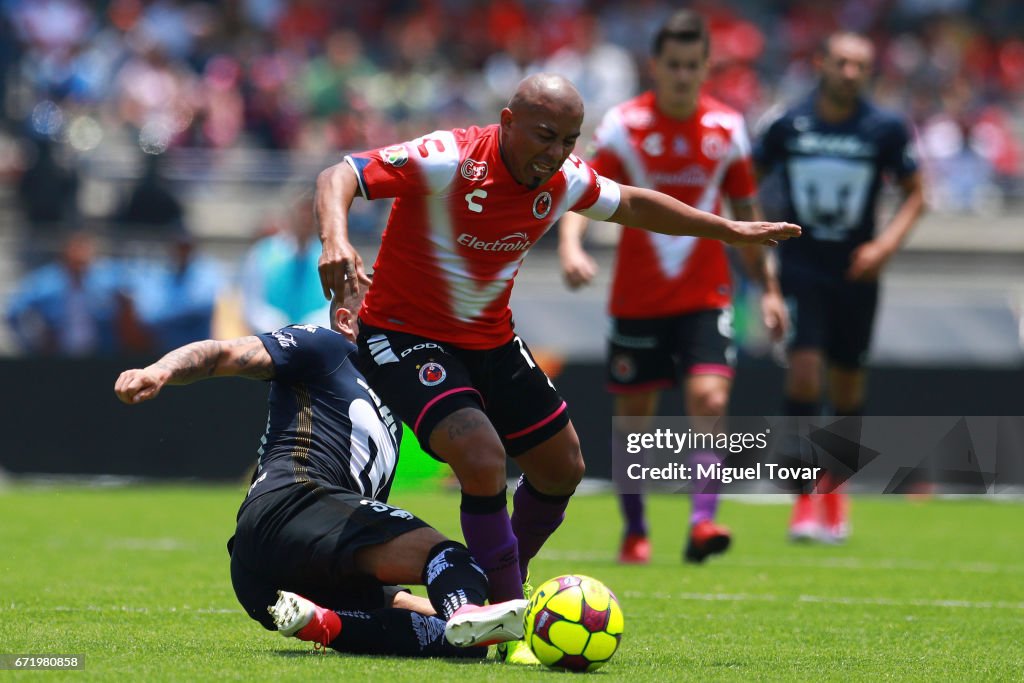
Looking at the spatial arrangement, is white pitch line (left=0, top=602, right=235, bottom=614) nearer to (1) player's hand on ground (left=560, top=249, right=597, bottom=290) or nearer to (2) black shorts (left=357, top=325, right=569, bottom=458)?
(2) black shorts (left=357, top=325, right=569, bottom=458)

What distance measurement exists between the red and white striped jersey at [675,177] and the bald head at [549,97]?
3.23 metres

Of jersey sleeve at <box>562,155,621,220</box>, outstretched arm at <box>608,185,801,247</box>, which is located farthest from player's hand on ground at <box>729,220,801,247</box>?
jersey sleeve at <box>562,155,621,220</box>

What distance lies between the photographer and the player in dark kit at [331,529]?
494 centimetres

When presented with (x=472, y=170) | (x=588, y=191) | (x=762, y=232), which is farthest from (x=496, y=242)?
(x=762, y=232)

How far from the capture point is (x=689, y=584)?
7.52 m

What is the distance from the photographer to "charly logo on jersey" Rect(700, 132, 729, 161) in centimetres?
852

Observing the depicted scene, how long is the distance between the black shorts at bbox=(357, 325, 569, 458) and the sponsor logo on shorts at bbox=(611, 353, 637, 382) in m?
2.93

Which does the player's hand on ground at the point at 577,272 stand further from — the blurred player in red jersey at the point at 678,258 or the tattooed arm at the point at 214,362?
the tattooed arm at the point at 214,362

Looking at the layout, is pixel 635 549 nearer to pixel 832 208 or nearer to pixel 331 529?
pixel 832 208

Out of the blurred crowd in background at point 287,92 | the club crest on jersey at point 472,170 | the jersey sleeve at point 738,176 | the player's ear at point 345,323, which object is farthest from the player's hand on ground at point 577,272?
the blurred crowd in background at point 287,92

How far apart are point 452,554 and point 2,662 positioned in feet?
4.67

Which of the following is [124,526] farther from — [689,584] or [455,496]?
[689,584]

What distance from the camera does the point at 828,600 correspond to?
6992mm

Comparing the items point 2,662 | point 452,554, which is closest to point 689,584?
point 452,554
